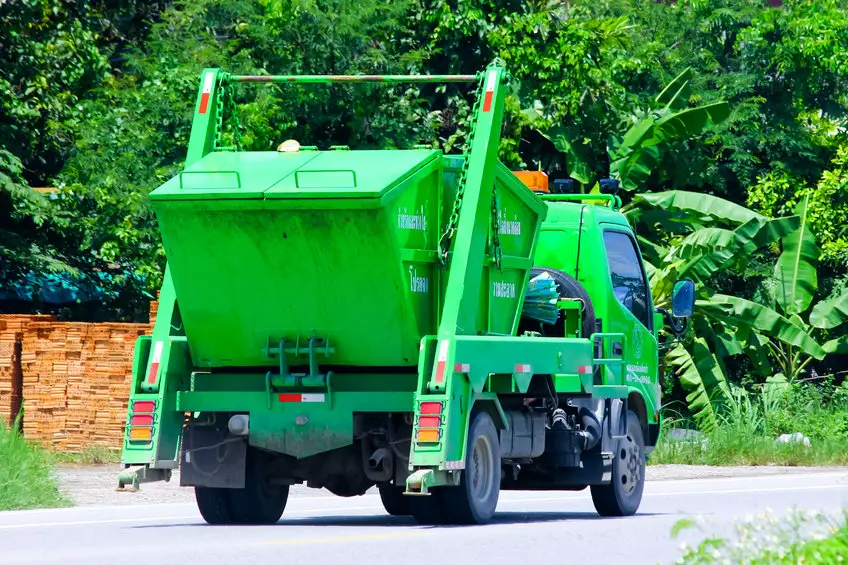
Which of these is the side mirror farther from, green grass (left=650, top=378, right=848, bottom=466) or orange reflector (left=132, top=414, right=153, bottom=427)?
green grass (left=650, top=378, right=848, bottom=466)

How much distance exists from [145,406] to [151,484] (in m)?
6.37

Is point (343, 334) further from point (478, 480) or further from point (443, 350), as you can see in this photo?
point (478, 480)

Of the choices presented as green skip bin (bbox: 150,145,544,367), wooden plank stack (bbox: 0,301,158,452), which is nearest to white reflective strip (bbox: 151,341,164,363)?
green skip bin (bbox: 150,145,544,367)

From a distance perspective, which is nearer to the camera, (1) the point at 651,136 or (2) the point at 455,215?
(2) the point at 455,215

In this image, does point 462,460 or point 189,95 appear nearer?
point 462,460

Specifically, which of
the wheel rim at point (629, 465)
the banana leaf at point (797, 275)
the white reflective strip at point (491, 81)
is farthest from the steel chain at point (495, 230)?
the banana leaf at point (797, 275)

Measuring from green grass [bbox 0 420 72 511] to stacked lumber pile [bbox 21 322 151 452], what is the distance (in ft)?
16.7

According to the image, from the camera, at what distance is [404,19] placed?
27172mm

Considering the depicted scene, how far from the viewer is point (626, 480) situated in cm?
1443

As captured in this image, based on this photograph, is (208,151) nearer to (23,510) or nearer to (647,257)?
(23,510)

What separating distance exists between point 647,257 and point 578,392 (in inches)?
543

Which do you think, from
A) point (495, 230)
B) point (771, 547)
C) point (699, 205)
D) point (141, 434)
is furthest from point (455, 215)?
point (699, 205)

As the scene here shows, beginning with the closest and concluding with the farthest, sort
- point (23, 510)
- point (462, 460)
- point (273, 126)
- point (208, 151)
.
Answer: point (462, 460)
point (208, 151)
point (23, 510)
point (273, 126)

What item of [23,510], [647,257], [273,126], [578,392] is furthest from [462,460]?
[647,257]
